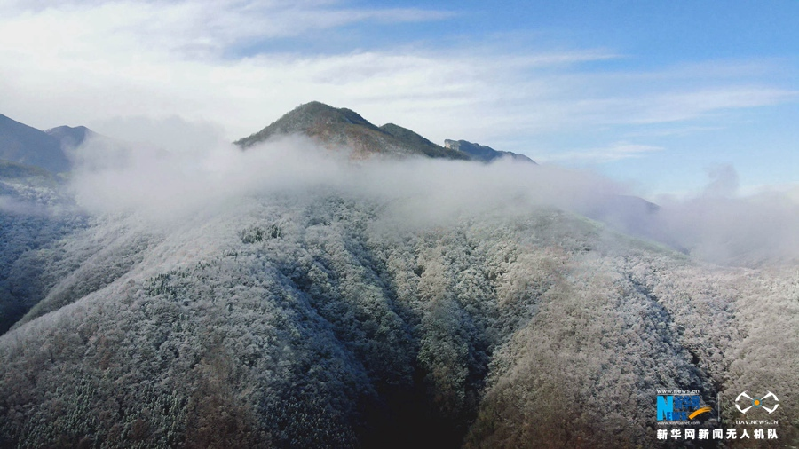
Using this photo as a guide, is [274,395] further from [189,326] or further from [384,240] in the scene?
[384,240]

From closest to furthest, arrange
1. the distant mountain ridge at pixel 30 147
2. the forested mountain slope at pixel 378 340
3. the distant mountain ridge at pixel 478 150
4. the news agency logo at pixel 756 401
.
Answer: the forested mountain slope at pixel 378 340, the news agency logo at pixel 756 401, the distant mountain ridge at pixel 30 147, the distant mountain ridge at pixel 478 150

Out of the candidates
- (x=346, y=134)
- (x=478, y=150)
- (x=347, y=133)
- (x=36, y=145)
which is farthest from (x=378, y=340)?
(x=36, y=145)

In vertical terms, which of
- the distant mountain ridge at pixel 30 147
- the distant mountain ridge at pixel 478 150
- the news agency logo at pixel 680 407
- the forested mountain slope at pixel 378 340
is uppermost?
the distant mountain ridge at pixel 30 147

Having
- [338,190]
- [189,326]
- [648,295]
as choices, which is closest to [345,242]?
[338,190]

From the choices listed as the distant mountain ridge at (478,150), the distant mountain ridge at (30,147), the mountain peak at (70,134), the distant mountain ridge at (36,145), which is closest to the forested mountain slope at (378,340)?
the distant mountain ridge at (478,150)

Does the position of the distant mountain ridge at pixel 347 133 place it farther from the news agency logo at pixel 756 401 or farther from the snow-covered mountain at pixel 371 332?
the news agency logo at pixel 756 401

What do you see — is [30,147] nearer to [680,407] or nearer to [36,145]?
[36,145]
